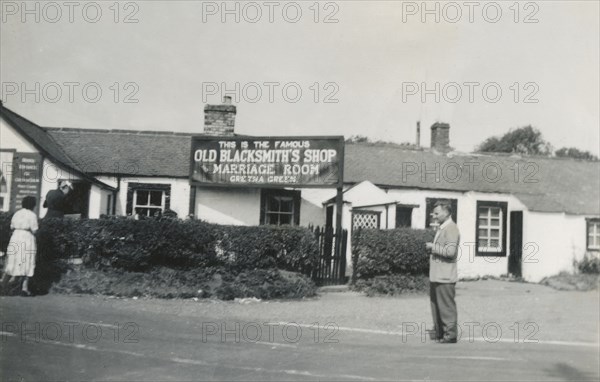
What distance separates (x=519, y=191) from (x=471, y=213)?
2.26 meters

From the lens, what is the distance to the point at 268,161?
50.3 ft

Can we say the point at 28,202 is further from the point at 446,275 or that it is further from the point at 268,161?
the point at 446,275

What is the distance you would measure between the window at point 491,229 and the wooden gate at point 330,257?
25.1 feet

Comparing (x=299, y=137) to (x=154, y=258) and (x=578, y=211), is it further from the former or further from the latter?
(x=578, y=211)

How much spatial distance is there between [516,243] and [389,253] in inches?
346

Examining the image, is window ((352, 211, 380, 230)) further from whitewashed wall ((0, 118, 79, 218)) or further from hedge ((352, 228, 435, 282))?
whitewashed wall ((0, 118, 79, 218))

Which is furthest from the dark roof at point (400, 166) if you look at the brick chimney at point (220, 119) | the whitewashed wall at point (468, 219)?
the brick chimney at point (220, 119)

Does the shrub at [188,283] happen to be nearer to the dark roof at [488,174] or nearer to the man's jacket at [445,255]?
the man's jacket at [445,255]

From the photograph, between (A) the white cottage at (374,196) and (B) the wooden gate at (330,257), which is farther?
(A) the white cottage at (374,196)

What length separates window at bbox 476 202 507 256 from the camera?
63.9ft

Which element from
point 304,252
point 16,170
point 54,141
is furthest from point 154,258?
point 54,141

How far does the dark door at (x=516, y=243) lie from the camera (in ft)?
62.7

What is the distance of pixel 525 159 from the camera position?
2375 centimetres

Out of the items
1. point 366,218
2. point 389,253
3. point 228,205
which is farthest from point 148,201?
point 389,253
